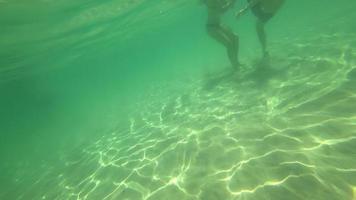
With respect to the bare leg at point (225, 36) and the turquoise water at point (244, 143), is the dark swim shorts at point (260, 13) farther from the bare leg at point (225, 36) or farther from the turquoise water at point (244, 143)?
the turquoise water at point (244, 143)

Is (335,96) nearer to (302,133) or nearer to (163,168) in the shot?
(302,133)

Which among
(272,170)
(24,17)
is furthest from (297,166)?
(24,17)

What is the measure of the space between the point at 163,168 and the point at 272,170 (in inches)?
112

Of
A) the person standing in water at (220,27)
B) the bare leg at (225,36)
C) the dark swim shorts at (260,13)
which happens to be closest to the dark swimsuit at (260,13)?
the dark swim shorts at (260,13)

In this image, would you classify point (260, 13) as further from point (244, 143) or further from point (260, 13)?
point (244, 143)

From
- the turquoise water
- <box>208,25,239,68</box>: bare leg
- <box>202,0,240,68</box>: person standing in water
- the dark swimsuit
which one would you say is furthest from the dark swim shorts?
the turquoise water

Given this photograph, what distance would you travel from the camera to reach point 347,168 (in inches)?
185

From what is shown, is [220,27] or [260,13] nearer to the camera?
[260,13]

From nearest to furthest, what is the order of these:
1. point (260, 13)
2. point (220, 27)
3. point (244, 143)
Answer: point (244, 143) → point (260, 13) → point (220, 27)

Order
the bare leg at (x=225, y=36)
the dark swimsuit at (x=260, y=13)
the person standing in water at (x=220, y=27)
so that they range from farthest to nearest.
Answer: the bare leg at (x=225, y=36) → the person standing in water at (x=220, y=27) → the dark swimsuit at (x=260, y=13)

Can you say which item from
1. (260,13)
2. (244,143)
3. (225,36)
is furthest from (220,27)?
(244,143)

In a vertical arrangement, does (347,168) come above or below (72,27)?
below

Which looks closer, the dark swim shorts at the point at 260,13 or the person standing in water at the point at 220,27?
the dark swim shorts at the point at 260,13

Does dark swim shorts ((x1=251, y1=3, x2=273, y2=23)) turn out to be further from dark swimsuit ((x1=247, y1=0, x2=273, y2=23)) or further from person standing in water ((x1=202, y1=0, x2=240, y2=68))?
person standing in water ((x1=202, y1=0, x2=240, y2=68))
